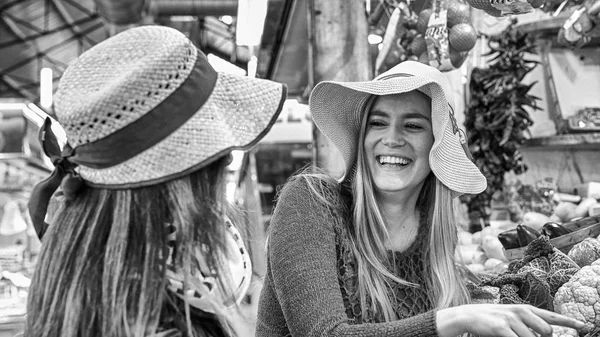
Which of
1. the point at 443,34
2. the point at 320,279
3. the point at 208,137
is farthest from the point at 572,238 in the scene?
the point at 208,137

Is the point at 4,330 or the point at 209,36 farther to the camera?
the point at 209,36

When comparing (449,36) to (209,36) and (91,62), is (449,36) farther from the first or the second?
(209,36)

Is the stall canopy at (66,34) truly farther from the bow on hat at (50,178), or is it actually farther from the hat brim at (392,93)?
the bow on hat at (50,178)

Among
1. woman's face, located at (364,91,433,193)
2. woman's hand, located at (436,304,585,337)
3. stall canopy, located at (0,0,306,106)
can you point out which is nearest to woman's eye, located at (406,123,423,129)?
woman's face, located at (364,91,433,193)

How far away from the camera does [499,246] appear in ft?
12.6

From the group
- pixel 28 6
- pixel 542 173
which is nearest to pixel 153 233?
pixel 542 173

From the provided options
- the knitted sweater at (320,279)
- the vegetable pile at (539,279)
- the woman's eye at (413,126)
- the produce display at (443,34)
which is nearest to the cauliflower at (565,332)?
the vegetable pile at (539,279)

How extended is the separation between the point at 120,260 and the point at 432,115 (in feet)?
4.38

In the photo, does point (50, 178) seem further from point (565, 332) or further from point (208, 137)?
point (565, 332)

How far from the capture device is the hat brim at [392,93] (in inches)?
93.8

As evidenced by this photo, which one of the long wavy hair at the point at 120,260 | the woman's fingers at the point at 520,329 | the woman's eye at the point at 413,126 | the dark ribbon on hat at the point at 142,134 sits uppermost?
the dark ribbon on hat at the point at 142,134

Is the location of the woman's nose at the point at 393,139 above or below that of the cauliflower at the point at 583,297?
above

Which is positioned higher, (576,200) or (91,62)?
(91,62)

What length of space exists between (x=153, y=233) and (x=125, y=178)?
0.36ft
